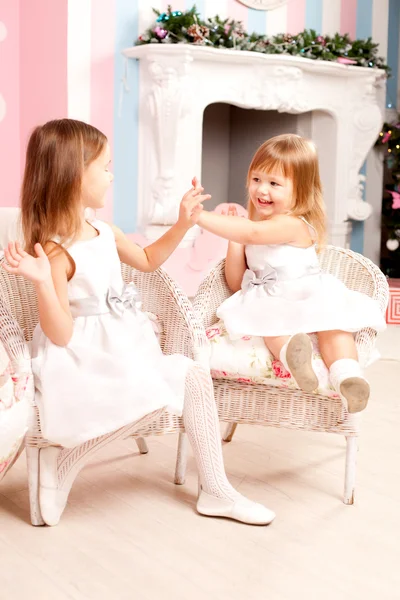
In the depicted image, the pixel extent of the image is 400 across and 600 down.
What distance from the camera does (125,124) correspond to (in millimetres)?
4613

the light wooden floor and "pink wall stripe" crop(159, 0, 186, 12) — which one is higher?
"pink wall stripe" crop(159, 0, 186, 12)

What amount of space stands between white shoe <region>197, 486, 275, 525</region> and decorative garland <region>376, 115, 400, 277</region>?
3.72 metres

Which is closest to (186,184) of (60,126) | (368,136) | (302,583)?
(368,136)

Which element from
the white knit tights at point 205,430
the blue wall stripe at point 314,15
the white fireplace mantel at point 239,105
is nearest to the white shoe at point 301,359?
the white knit tights at point 205,430

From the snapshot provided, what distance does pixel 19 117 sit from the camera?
4.49 m

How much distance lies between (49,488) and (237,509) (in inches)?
18.2

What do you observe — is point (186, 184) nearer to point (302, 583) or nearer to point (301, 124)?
point (301, 124)

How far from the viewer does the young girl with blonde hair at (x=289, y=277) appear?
209 cm

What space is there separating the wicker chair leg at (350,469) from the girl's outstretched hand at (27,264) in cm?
91

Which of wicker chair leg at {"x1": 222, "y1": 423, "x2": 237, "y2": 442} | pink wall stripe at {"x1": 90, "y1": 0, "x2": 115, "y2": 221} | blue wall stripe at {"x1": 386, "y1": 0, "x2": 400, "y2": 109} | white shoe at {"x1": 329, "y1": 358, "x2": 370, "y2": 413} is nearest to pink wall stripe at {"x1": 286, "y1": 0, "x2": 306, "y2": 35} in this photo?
blue wall stripe at {"x1": 386, "y1": 0, "x2": 400, "y2": 109}

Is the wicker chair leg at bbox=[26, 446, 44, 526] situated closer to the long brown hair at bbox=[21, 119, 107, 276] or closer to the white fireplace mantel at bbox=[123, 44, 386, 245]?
the long brown hair at bbox=[21, 119, 107, 276]

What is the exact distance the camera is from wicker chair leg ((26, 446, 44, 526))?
75.5 inches

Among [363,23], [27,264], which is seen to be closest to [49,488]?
[27,264]

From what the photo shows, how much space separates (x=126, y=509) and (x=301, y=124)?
3967 millimetres
